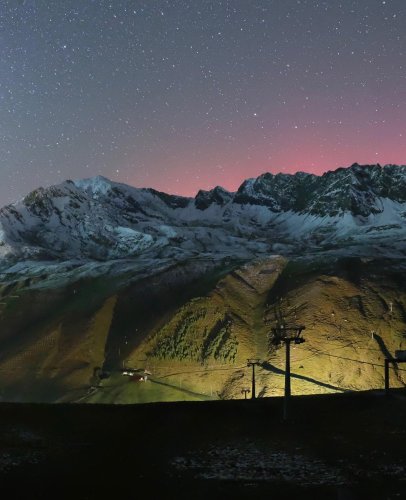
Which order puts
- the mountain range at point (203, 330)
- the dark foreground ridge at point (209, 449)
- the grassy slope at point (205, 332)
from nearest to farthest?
the dark foreground ridge at point (209, 449), the grassy slope at point (205, 332), the mountain range at point (203, 330)

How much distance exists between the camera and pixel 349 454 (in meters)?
24.2

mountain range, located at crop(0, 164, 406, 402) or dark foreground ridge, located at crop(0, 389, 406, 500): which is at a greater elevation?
mountain range, located at crop(0, 164, 406, 402)

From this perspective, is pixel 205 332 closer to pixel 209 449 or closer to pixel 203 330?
pixel 203 330

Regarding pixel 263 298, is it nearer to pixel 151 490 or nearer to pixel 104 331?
pixel 104 331

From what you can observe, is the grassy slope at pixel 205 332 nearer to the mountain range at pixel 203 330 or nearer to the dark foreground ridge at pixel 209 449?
the mountain range at pixel 203 330

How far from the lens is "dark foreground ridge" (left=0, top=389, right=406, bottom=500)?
770 inches

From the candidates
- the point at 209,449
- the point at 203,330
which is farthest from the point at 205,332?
the point at 209,449

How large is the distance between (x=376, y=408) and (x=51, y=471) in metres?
20.5

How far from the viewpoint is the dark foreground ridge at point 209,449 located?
19.6 metres

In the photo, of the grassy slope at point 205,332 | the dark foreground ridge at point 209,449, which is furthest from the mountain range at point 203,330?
the dark foreground ridge at point 209,449

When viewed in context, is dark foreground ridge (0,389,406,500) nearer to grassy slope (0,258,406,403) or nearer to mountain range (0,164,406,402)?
mountain range (0,164,406,402)

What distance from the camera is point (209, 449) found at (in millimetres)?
25703

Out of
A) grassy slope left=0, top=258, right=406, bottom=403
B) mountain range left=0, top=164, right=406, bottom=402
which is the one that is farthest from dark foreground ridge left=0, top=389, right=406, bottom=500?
grassy slope left=0, top=258, right=406, bottom=403

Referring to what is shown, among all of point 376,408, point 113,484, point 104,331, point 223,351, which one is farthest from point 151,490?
point 104,331
